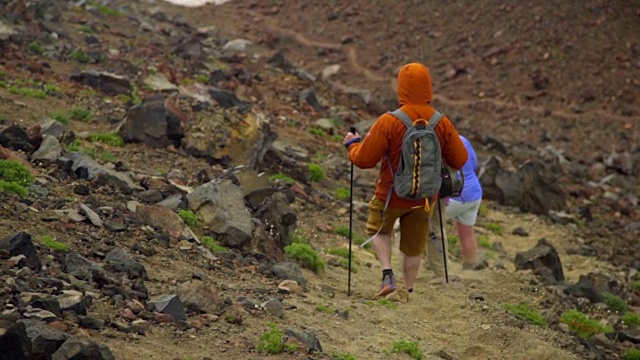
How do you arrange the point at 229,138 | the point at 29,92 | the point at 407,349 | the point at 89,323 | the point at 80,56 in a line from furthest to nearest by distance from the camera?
the point at 80,56 → the point at 29,92 → the point at 229,138 → the point at 407,349 → the point at 89,323

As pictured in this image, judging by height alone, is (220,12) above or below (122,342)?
above

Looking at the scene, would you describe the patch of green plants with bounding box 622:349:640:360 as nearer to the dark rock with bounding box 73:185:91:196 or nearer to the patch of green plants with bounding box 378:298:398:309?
the patch of green plants with bounding box 378:298:398:309

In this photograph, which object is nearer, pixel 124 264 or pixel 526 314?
pixel 124 264

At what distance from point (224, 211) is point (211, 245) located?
2.84 ft

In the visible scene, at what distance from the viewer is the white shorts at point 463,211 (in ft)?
41.7

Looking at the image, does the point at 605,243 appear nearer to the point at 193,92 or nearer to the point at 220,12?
the point at 193,92

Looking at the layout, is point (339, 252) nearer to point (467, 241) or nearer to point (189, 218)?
point (467, 241)

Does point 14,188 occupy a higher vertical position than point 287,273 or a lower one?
higher

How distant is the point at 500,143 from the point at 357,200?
10291 millimetres

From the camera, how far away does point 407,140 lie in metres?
10.1

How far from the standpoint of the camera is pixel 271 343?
848 cm

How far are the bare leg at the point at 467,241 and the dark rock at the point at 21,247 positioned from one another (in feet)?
19.1

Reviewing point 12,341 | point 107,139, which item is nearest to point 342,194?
point 107,139

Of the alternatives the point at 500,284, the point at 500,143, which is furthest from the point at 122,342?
the point at 500,143
